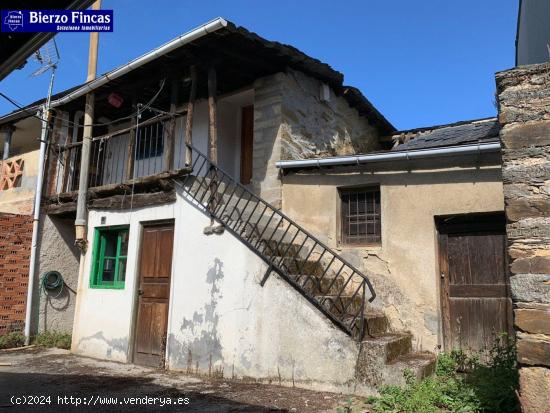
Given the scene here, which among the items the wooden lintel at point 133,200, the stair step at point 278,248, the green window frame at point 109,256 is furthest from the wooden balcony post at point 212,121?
the green window frame at point 109,256

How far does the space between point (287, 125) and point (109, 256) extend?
4009 millimetres

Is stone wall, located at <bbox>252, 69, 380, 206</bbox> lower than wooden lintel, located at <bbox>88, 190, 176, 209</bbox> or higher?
higher

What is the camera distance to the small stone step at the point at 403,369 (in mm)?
4781

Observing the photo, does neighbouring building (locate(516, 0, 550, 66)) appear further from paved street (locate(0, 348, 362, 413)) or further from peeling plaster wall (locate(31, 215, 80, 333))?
peeling plaster wall (locate(31, 215, 80, 333))

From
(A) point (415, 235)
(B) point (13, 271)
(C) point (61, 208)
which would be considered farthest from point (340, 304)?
(B) point (13, 271)

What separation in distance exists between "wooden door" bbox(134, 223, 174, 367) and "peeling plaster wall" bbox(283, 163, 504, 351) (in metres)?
2.66

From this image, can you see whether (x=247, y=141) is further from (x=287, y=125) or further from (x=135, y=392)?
(x=135, y=392)

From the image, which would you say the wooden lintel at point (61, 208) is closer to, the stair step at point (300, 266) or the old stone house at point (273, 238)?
the old stone house at point (273, 238)

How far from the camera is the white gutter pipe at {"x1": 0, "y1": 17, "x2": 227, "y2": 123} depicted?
6.54 m

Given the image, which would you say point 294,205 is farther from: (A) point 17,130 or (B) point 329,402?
(A) point 17,130

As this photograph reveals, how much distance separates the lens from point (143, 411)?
470 centimetres

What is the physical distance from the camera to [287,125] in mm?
8094

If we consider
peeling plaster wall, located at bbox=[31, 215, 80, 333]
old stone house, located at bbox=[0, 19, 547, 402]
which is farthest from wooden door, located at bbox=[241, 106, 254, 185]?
peeling plaster wall, located at bbox=[31, 215, 80, 333]

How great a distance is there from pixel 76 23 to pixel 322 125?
567 cm
